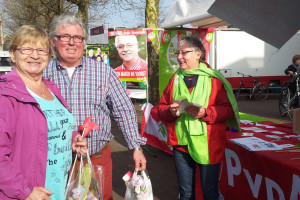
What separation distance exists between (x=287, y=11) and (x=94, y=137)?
1.46 m

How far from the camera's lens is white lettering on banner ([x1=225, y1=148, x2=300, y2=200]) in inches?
92.8

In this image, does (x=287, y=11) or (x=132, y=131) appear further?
(x=132, y=131)

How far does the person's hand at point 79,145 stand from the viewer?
191cm

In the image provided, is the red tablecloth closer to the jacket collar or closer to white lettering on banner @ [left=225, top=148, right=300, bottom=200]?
white lettering on banner @ [left=225, top=148, right=300, bottom=200]

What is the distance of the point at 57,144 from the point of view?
165cm

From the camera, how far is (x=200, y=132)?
2381 millimetres

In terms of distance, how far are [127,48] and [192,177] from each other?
5677 mm

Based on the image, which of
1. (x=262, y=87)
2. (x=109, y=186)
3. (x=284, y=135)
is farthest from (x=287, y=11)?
(x=262, y=87)

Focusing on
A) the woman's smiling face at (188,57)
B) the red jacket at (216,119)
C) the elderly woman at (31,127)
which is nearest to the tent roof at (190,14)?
the woman's smiling face at (188,57)

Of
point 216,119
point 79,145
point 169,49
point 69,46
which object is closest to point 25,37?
point 69,46

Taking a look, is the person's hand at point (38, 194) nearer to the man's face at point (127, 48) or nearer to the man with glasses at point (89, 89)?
the man with glasses at point (89, 89)

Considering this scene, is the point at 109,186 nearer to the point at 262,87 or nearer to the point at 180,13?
the point at 180,13

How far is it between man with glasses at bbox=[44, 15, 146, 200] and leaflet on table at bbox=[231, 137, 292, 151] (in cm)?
118

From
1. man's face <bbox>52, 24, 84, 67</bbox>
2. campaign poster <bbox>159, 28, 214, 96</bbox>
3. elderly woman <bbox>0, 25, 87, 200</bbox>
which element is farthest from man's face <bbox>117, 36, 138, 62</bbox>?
elderly woman <bbox>0, 25, 87, 200</bbox>
